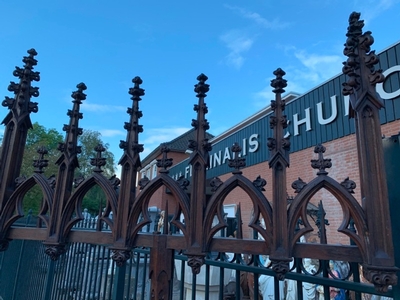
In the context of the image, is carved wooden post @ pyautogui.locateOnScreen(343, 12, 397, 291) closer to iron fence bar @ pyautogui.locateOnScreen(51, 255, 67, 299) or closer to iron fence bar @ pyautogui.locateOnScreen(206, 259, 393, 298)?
iron fence bar @ pyautogui.locateOnScreen(206, 259, 393, 298)

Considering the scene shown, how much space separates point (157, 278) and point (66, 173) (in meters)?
0.86

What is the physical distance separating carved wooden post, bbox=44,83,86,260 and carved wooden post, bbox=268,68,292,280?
1225 millimetres

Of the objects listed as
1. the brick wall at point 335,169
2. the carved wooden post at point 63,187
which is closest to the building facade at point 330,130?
the brick wall at point 335,169

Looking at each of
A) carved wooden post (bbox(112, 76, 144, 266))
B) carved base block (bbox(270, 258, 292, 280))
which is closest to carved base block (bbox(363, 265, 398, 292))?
carved base block (bbox(270, 258, 292, 280))

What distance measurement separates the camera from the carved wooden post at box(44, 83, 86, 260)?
5.08 ft

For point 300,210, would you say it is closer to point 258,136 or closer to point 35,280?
point 35,280

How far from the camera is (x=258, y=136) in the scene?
10883 mm

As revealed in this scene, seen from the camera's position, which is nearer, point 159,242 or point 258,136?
point 159,242

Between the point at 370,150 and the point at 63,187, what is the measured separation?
169 cm

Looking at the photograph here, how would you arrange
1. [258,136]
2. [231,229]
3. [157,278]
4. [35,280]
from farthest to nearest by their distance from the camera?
1. [258,136]
2. [35,280]
3. [231,229]
4. [157,278]

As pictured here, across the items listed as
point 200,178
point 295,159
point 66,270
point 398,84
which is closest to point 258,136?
point 295,159

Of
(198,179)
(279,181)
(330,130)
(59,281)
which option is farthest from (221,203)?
(330,130)

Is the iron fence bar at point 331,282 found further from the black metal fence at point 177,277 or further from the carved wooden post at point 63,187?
the carved wooden post at point 63,187

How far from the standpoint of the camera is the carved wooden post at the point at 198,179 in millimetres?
1291
